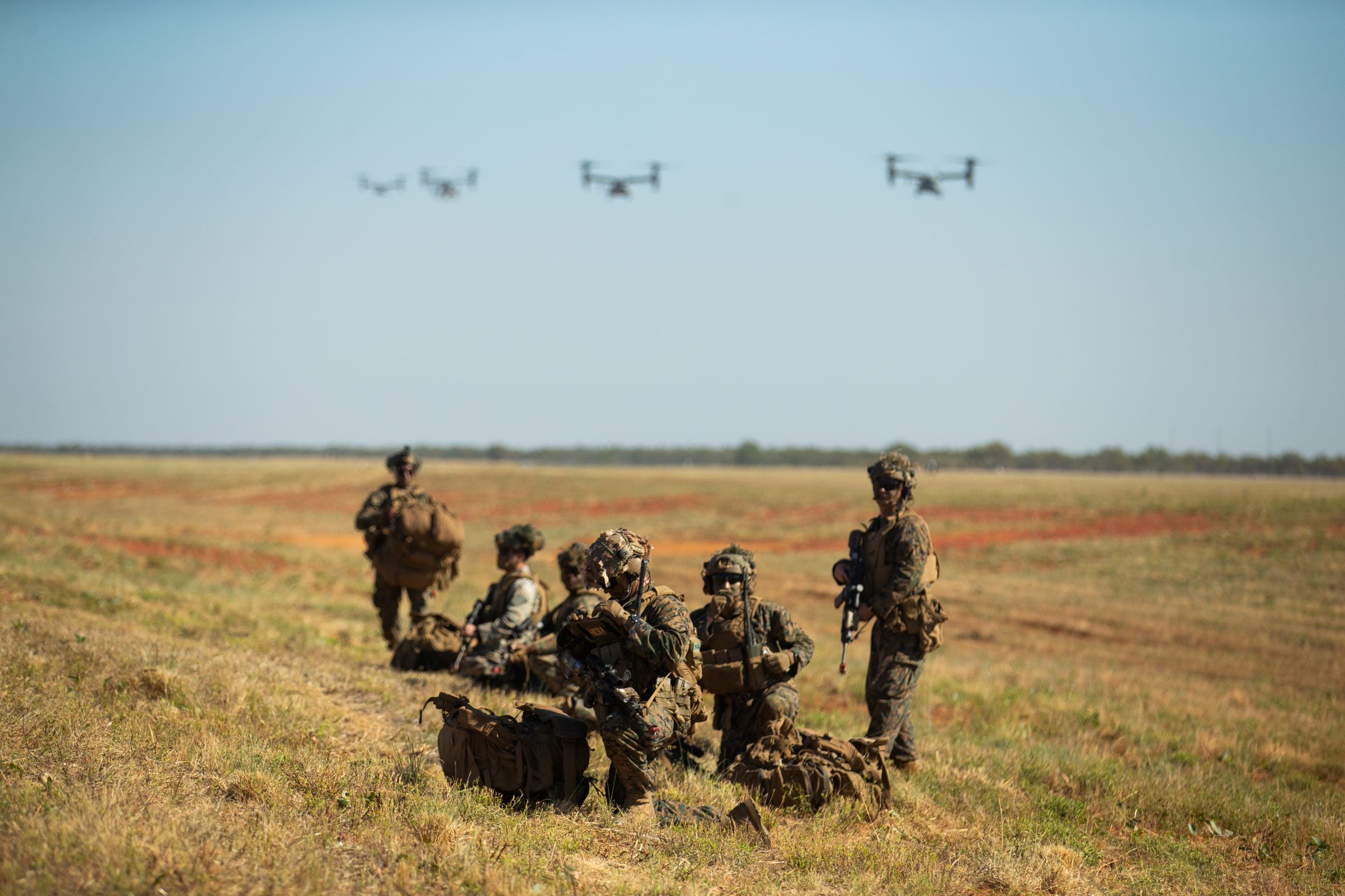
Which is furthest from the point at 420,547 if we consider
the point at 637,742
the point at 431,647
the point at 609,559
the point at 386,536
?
the point at 637,742

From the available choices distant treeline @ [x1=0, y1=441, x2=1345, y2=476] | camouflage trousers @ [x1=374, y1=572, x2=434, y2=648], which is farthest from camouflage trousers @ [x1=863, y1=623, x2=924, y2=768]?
distant treeline @ [x1=0, y1=441, x2=1345, y2=476]

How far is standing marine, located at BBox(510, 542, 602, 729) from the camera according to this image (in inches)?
354

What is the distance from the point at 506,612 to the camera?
32.1 ft

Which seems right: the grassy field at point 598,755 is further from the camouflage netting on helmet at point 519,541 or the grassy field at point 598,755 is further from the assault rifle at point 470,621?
the camouflage netting on helmet at point 519,541

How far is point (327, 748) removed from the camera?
6898mm

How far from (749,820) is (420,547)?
22.8 ft

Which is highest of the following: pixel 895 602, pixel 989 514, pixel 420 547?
pixel 895 602

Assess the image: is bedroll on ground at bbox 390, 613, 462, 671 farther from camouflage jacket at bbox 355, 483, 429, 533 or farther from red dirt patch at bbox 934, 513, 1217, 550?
red dirt patch at bbox 934, 513, 1217, 550

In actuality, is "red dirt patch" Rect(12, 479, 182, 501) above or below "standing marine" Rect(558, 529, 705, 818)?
below

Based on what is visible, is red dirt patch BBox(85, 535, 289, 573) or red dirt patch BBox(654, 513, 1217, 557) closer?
red dirt patch BBox(85, 535, 289, 573)

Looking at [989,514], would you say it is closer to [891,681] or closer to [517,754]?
[891,681]

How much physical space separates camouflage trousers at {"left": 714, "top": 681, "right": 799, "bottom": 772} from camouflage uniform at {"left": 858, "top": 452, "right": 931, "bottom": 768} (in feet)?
2.43

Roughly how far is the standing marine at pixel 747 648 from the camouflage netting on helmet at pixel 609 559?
157 centimetres

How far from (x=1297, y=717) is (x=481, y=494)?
183 ft
